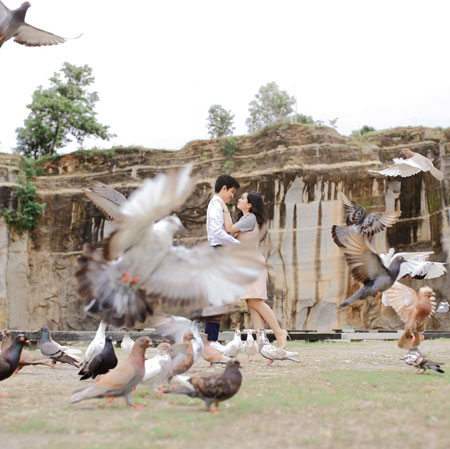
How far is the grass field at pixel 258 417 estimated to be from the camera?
3754 millimetres

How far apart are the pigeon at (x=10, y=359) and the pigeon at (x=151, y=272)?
67.1 inches

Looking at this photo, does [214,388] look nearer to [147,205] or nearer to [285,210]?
[147,205]

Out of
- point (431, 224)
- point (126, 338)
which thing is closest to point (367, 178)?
point (431, 224)

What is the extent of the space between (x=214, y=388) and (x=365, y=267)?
8.68 ft

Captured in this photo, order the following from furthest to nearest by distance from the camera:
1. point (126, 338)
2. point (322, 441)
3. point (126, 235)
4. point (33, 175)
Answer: point (33, 175)
point (126, 338)
point (126, 235)
point (322, 441)

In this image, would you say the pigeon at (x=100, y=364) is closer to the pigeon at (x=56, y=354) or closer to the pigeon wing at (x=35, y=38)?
the pigeon at (x=56, y=354)

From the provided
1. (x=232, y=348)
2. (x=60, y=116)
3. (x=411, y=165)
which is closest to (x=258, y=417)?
(x=232, y=348)

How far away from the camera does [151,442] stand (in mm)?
3744

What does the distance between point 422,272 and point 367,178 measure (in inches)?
611

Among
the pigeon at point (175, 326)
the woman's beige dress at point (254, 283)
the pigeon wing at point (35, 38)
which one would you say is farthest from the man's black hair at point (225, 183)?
the pigeon wing at point (35, 38)

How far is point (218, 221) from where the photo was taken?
7.93 meters

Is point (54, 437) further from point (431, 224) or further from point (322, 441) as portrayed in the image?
point (431, 224)

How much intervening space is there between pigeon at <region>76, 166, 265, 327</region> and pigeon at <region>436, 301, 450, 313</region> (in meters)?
17.5

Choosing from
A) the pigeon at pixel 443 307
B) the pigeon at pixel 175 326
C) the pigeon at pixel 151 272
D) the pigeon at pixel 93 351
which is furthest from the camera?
the pigeon at pixel 443 307
